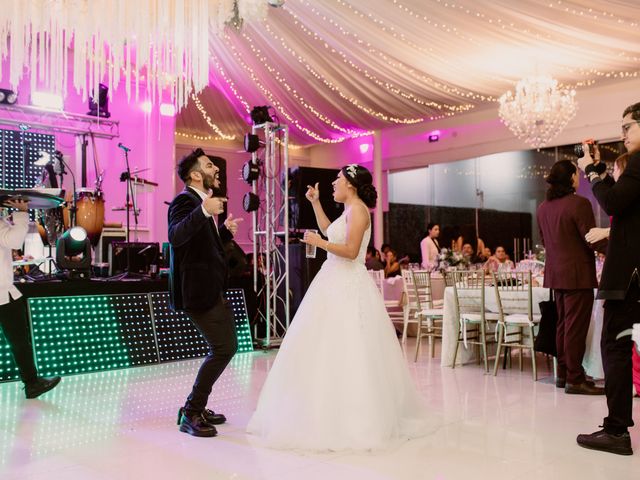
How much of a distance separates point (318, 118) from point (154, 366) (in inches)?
271

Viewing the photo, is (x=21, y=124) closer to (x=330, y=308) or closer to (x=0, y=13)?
(x=0, y=13)

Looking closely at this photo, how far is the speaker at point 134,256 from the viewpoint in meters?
7.71

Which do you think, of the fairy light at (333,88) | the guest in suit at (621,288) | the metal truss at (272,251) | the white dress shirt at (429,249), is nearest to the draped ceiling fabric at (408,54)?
the fairy light at (333,88)

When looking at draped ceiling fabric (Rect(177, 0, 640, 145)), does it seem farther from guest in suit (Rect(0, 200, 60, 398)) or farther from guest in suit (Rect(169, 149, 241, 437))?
guest in suit (Rect(169, 149, 241, 437))

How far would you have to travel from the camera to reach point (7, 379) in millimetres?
5410

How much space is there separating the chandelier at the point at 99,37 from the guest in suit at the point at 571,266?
111 inches

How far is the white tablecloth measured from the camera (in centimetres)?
511

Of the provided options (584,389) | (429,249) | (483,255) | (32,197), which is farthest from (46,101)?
(584,389)

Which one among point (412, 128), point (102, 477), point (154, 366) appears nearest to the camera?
point (102, 477)

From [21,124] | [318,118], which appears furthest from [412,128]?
[21,124]

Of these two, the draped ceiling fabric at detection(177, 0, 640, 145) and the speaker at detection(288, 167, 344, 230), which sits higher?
the draped ceiling fabric at detection(177, 0, 640, 145)

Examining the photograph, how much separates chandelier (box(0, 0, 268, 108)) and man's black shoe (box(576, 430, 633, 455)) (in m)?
2.97

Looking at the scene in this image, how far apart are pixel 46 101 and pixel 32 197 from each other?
17.3ft

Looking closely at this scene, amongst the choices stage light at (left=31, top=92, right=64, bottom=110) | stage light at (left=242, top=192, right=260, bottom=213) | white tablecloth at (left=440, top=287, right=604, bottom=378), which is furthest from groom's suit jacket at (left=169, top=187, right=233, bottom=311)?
stage light at (left=31, top=92, right=64, bottom=110)
